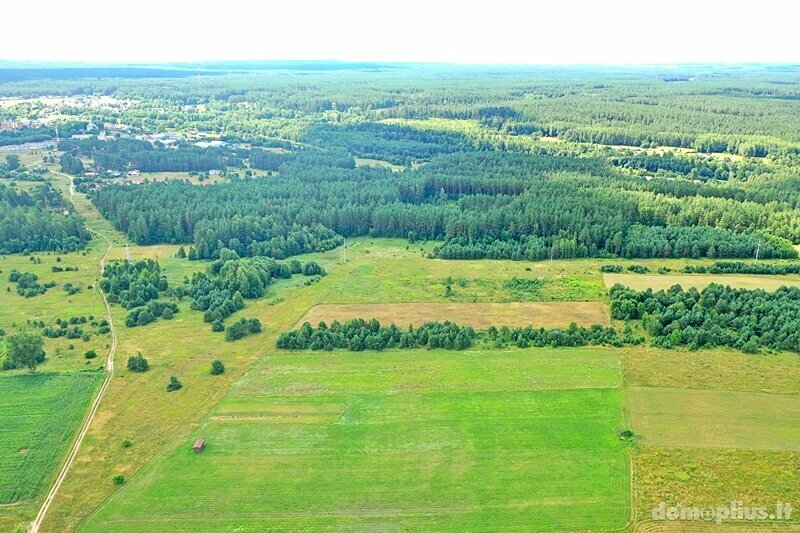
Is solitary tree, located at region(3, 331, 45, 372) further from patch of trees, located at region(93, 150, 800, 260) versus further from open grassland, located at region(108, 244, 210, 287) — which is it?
patch of trees, located at region(93, 150, 800, 260)

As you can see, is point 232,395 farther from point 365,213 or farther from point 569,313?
point 365,213

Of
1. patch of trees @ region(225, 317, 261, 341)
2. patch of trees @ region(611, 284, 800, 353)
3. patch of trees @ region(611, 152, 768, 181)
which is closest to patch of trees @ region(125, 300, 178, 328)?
patch of trees @ region(225, 317, 261, 341)

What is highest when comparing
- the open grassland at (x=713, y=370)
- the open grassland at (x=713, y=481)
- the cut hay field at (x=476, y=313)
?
the cut hay field at (x=476, y=313)

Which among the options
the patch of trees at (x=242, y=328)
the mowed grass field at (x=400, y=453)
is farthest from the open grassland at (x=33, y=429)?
the patch of trees at (x=242, y=328)

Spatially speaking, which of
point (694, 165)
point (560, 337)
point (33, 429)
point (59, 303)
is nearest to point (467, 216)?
point (560, 337)

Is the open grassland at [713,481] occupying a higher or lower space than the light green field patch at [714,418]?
lower

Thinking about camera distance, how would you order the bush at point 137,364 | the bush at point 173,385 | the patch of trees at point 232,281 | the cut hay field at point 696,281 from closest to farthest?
the bush at point 173,385
the bush at point 137,364
the patch of trees at point 232,281
the cut hay field at point 696,281

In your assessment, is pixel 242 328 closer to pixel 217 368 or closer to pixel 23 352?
pixel 217 368

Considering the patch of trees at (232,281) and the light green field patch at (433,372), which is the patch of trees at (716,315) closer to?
the light green field patch at (433,372)
